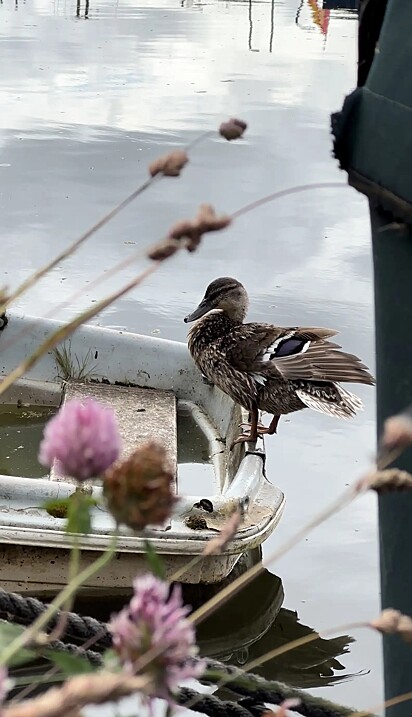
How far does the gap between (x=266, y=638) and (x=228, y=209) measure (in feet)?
16.4

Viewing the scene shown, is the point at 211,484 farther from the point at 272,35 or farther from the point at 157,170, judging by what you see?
the point at 272,35

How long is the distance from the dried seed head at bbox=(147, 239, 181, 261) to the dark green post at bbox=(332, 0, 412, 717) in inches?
14.7

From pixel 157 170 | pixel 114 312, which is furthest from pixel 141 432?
pixel 157 170

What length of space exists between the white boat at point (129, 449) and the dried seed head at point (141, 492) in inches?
93.1

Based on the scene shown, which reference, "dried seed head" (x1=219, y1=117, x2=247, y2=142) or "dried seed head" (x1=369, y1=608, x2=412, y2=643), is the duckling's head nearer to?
"dried seed head" (x1=219, y1=117, x2=247, y2=142)

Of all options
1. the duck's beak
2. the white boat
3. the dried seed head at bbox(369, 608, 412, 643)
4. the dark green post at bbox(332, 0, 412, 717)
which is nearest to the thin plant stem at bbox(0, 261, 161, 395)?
the dried seed head at bbox(369, 608, 412, 643)

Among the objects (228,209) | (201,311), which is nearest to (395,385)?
(201,311)

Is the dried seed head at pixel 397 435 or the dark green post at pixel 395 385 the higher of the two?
the dried seed head at pixel 397 435

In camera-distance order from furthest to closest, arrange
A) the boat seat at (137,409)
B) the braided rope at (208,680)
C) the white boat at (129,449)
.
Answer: the boat seat at (137,409), the white boat at (129,449), the braided rope at (208,680)

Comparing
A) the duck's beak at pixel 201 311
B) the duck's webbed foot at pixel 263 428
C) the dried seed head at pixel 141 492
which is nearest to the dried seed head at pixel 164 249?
the dried seed head at pixel 141 492

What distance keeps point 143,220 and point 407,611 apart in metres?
7.02

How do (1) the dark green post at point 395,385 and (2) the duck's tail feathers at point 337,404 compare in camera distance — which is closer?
(1) the dark green post at point 395,385

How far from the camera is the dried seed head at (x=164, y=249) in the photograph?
0.73 m

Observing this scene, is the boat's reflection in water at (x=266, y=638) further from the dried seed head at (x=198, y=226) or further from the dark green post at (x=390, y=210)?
the dried seed head at (x=198, y=226)
